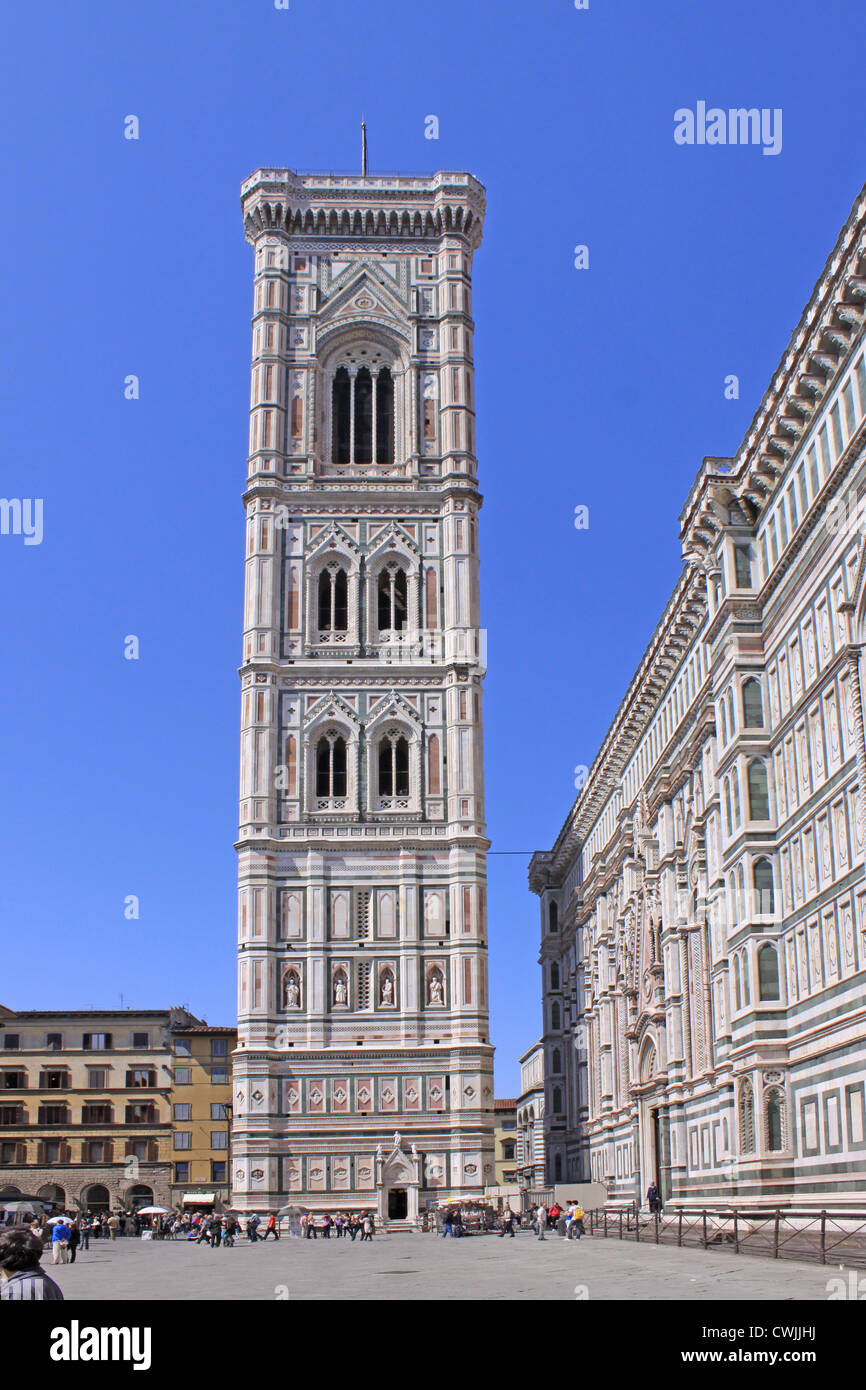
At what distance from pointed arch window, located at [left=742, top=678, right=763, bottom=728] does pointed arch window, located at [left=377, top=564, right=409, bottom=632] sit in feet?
119

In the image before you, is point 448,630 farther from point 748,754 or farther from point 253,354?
point 748,754

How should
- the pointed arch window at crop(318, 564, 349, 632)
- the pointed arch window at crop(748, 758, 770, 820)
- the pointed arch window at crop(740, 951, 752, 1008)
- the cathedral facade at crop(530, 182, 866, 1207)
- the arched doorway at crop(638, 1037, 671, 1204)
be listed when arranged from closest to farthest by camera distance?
1. the cathedral facade at crop(530, 182, 866, 1207)
2. the pointed arch window at crop(740, 951, 752, 1008)
3. the pointed arch window at crop(748, 758, 770, 820)
4. the arched doorway at crop(638, 1037, 671, 1204)
5. the pointed arch window at crop(318, 564, 349, 632)

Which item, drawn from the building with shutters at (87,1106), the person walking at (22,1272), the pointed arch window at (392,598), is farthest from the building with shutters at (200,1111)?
the person walking at (22,1272)

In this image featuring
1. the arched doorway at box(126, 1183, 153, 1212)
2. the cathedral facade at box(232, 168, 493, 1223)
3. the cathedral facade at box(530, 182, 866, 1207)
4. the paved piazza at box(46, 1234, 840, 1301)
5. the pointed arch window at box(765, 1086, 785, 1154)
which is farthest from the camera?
the arched doorway at box(126, 1183, 153, 1212)

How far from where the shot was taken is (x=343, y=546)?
70.0 meters

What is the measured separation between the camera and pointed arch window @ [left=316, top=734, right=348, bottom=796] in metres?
66.4

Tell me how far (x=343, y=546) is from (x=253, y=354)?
1091 cm

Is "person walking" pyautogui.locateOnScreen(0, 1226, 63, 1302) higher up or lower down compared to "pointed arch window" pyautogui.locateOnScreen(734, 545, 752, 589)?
lower down

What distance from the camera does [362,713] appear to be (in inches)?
2643

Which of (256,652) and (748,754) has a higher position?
(256,652)

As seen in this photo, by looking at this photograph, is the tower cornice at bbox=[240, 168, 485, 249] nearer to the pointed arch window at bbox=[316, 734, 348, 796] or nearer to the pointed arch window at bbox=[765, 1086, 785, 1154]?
the pointed arch window at bbox=[316, 734, 348, 796]

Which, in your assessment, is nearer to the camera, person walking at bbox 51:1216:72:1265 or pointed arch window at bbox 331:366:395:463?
person walking at bbox 51:1216:72:1265

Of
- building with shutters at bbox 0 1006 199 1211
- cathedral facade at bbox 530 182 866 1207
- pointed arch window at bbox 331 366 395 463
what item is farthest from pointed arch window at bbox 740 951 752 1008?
building with shutters at bbox 0 1006 199 1211
